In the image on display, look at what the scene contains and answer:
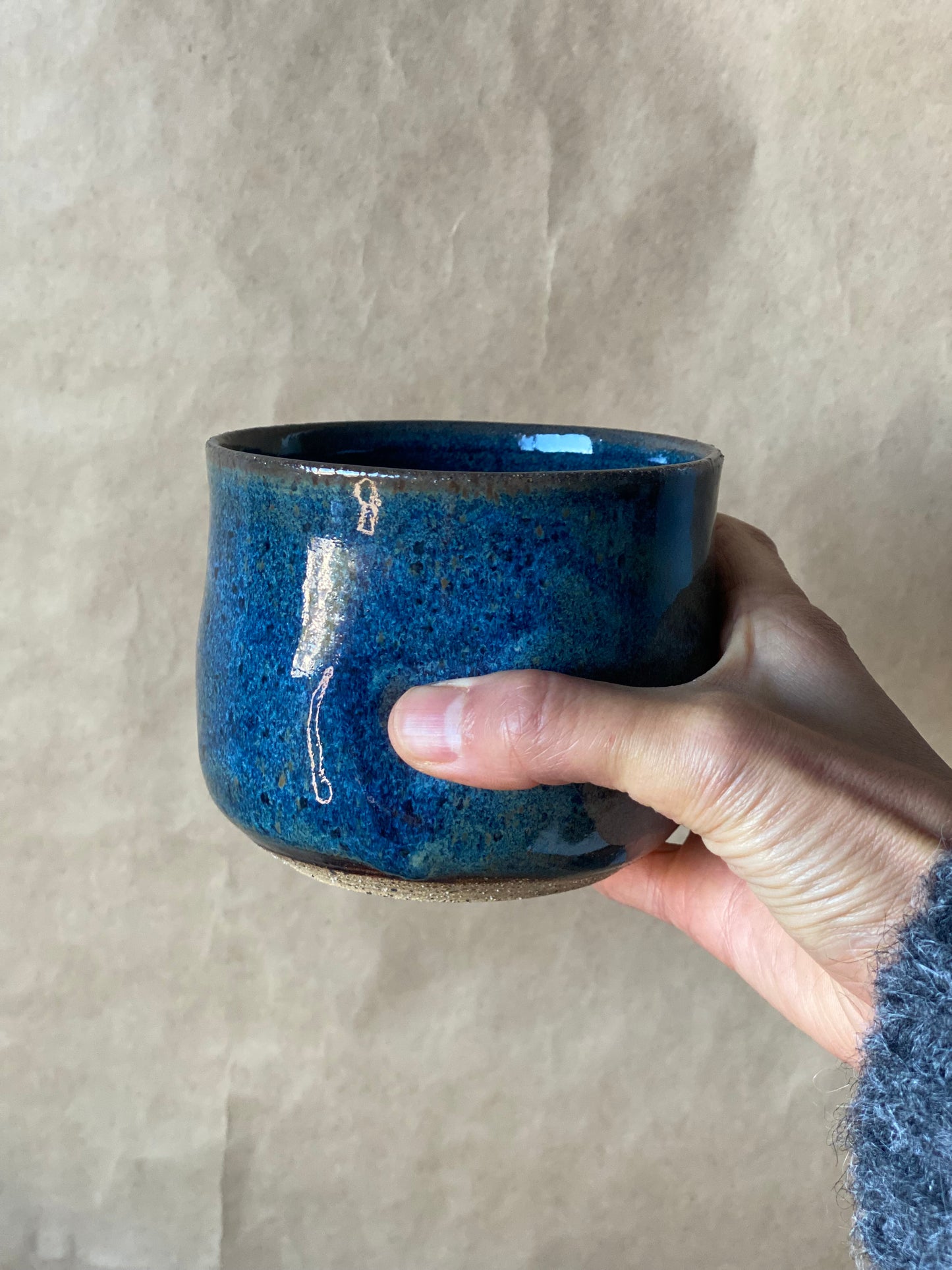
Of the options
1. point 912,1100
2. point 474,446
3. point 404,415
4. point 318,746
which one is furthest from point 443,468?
point 912,1100

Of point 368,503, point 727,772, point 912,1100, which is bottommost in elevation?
point 912,1100

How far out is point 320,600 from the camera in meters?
0.47

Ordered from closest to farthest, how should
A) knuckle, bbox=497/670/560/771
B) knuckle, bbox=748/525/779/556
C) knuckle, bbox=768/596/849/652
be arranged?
knuckle, bbox=497/670/560/771 < knuckle, bbox=768/596/849/652 < knuckle, bbox=748/525/779/556

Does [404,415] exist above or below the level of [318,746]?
above

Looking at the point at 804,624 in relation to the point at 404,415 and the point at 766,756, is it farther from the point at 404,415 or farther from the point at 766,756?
the point at 404,415

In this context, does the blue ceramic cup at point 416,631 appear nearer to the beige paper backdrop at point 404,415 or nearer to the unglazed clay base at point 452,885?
the unglazed clay base at point 452,885

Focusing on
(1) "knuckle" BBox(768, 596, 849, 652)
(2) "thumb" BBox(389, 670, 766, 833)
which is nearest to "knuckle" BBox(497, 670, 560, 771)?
(2) "thumb" BBox(389, 670, 766, 833)

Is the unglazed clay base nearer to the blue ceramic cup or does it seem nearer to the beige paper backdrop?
the blue ceramic cup

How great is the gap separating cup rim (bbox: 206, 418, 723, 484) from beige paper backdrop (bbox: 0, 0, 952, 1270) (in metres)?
0.15

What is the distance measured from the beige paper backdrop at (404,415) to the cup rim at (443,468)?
6.0 inches

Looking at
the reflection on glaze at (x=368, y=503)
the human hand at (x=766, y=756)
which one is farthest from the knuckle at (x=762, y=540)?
the reflection on glaze at (x=368, y=503)

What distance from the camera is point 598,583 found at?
1.53ft

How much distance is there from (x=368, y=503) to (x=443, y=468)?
23 centimetres

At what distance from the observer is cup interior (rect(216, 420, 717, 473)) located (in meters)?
0.62
